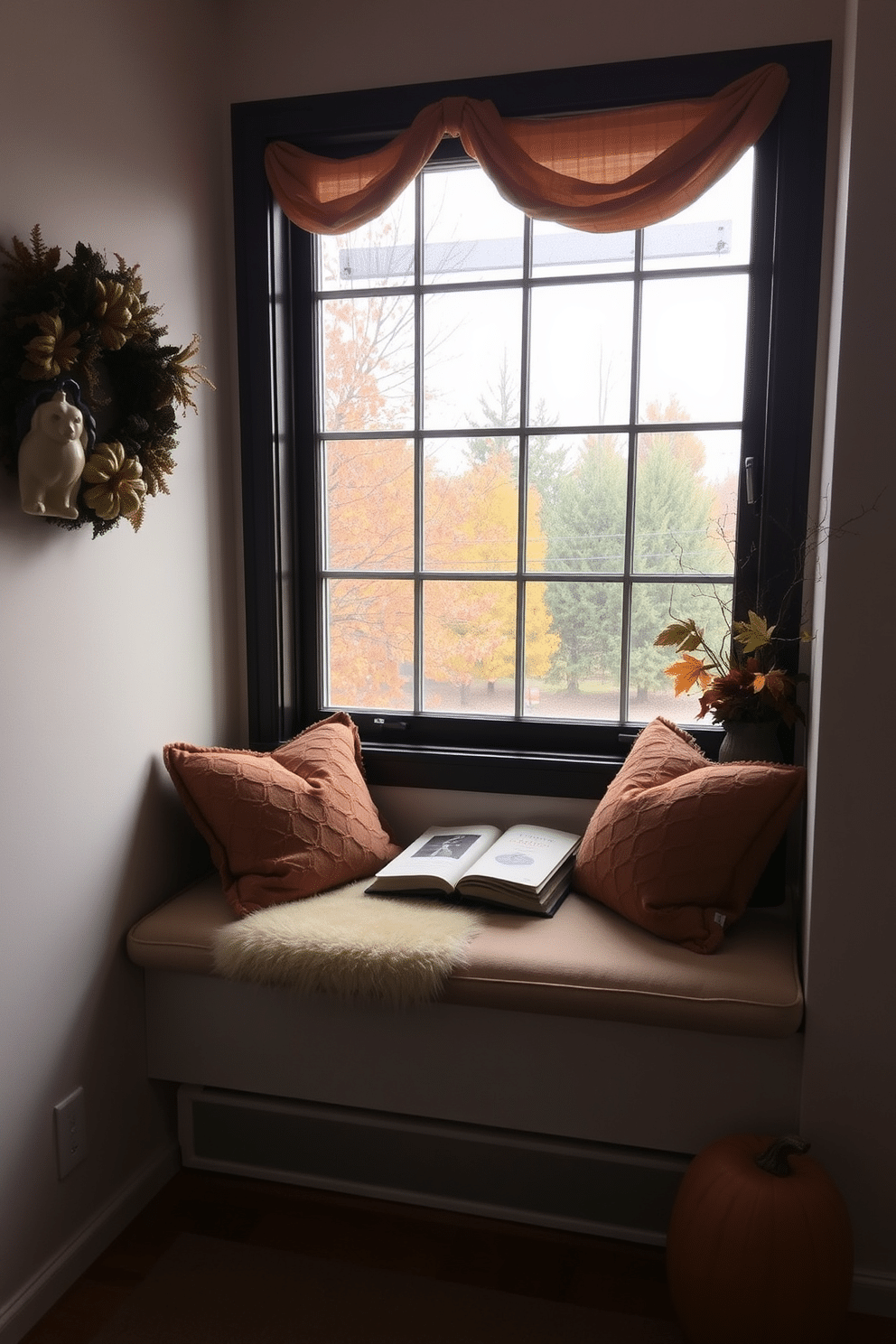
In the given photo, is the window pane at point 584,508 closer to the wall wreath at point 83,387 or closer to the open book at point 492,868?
the open book at point 492,868

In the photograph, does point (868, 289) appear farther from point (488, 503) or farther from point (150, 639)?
point (150, 639)

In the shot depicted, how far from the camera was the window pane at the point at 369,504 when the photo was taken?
2424mm

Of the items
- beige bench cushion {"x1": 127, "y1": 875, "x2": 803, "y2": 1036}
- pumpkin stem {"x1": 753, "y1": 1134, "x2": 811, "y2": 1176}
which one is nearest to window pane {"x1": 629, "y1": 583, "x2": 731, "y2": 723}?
beige bench cushion {"x1": 127, "y1": 875, "x2": 803, "y2": 1036}

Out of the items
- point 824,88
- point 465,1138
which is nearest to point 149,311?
point 824,88

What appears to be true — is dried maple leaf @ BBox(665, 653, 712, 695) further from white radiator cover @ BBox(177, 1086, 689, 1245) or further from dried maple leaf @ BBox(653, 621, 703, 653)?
white radiator cover @ BBox(177, 1086, 689, 1245)

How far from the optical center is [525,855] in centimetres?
210

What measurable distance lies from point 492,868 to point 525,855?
4.1 inches

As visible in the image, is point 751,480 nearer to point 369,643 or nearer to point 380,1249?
point 369,643

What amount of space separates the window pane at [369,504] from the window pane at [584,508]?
1.04ft

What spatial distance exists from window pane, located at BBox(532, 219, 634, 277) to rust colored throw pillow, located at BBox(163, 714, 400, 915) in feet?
4.24

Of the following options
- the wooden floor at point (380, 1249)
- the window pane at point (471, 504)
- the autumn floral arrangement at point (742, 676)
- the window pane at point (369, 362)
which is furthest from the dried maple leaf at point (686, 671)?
the wooden floor at point (380, 1249)

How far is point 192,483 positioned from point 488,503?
69 cm

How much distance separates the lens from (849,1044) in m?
1.72

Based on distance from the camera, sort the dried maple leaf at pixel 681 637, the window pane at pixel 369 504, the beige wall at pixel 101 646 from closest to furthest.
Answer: the beige wall at pixel 101 646
the dried maple leaf at pixel 681 637
the window pane at pixel 369 504
